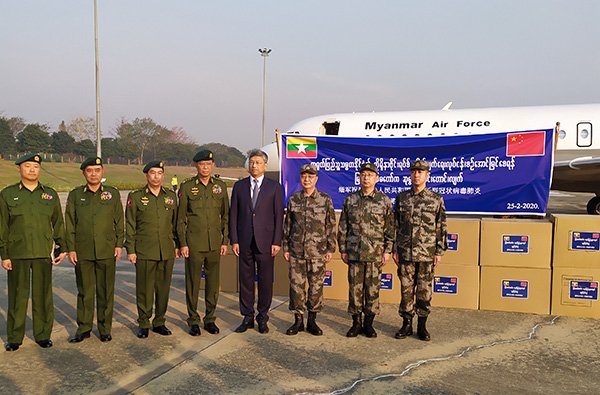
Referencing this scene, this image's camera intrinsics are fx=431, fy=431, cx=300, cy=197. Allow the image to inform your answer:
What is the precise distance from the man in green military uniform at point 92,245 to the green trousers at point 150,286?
28 cm

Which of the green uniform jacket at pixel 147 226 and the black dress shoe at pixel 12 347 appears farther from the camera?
the green uniform jacket at pixel 147 226

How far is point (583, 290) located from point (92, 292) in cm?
567

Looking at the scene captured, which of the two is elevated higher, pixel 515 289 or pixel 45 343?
pixel 515 289

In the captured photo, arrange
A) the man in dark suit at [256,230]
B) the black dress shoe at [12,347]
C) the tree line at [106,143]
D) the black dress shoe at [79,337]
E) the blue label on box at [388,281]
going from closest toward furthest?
the black dress shoe at [12,347] < the black dress shoe at [79,337] < the man in dark suit at [256,230] < the blue label on box at [388,281] < the tree line at [106,143]

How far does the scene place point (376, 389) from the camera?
3367mm

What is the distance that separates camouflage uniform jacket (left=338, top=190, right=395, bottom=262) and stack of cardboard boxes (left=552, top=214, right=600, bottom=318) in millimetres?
2305

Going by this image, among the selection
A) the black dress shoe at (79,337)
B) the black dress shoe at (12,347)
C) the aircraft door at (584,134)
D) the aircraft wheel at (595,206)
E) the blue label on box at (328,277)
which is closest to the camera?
the black dress shoe at (12,347)

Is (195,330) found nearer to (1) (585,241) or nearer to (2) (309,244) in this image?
(2) (309,244)

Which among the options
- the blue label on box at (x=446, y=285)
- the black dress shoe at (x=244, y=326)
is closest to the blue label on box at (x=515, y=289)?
the blue label on box at (x=446, y=285)

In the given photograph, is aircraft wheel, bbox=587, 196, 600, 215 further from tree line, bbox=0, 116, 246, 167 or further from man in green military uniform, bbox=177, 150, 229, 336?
A: tree line, bbox=0, 116, 246, 167

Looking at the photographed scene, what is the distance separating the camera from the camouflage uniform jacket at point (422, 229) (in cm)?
453

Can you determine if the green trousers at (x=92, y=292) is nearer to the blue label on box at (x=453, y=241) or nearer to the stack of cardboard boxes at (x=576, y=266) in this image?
the blue label on box at (x=453, y=241)

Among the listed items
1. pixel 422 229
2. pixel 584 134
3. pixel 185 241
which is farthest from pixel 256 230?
pixel 584 134

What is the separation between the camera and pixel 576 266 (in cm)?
525
